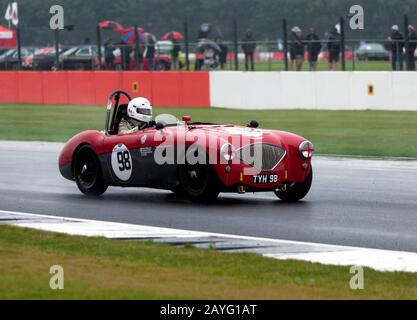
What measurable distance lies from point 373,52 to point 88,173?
19.7 metres

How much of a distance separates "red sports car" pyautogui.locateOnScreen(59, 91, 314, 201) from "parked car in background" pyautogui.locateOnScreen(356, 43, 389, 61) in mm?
18958

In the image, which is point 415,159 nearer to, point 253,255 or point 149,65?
point 253,255

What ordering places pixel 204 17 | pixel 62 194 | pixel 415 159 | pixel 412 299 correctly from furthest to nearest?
pixel 204 17 → pixel 415 159 → pixel 62 194 → pixel 412 299

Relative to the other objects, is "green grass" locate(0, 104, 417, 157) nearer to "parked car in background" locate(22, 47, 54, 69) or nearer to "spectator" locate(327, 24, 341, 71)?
"spectator" locate(327, 24, 341, 71)

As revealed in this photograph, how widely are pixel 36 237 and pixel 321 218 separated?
3.14 metres

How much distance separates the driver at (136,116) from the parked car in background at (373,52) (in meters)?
18.4

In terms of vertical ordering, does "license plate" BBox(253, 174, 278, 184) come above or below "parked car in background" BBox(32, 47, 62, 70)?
below

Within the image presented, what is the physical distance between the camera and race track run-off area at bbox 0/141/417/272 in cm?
1085

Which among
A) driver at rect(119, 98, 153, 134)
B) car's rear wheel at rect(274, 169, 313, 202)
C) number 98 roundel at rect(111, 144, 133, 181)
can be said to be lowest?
car's rear wheel at rect(274, 169, 313, 202)

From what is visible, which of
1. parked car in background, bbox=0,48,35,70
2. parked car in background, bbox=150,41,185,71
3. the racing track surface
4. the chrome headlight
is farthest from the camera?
parked car in background, bbox=0,48,35,70

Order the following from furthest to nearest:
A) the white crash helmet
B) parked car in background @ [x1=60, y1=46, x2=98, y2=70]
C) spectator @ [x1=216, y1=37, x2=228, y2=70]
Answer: parked car in background @ [x1=60, y1=46, x2=98, y2=70] → spectator @ [x1=216, y1=37, x2=228, y2=70] → the white crash helmet

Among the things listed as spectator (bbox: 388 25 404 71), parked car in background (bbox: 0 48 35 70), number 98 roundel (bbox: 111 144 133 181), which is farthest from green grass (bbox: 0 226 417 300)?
parked car in background (bbox: 0 48 35 70)

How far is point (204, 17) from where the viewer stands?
4797 centimetres

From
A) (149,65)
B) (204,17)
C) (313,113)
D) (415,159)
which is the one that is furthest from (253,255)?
(204,17)
